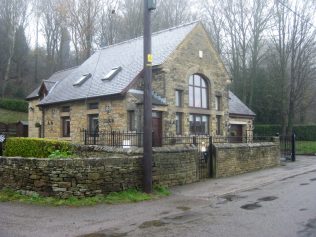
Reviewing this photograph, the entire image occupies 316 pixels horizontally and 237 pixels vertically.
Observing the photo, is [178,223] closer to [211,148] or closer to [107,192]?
[107,192]

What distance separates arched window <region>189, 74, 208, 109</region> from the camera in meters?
23.9

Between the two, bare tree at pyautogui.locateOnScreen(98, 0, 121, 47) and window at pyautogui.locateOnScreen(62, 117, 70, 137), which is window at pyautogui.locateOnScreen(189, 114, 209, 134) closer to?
window at pyautogui.locateOnScreen(62, 117, 70, 137)

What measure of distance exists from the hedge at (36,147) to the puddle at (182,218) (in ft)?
20.5

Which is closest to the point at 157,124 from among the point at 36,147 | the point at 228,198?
the point at 36,147

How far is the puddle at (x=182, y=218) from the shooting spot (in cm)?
867

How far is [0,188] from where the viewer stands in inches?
473

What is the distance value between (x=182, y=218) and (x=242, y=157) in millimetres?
9741

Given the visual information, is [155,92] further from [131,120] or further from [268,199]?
[268,199]

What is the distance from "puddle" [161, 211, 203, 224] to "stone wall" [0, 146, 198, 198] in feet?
8.86

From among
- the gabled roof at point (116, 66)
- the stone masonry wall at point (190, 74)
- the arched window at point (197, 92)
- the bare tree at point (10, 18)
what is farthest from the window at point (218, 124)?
the bare tree at point (10, 18)

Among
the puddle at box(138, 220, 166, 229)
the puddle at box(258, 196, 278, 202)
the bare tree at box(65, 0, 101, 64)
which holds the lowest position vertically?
the puddle at box(138, 220, 166, 229)

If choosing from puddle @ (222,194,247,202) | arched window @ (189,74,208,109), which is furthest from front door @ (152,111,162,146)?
puddle @ (222,194,247,202)

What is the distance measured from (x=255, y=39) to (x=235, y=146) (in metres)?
25.6

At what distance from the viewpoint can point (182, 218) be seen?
8977 millimetres
